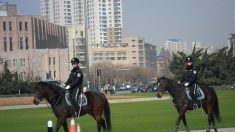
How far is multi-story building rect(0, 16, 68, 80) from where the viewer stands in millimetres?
139375

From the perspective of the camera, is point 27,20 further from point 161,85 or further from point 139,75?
point 161,85

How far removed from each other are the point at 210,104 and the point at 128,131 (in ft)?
13.4

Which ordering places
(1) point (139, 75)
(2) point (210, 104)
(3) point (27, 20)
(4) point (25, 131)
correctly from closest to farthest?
(2) point (210, 104) → (4) point (25, 131) → (3) point (27, 20) → (1) point (139, 75)

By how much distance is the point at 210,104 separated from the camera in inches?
877

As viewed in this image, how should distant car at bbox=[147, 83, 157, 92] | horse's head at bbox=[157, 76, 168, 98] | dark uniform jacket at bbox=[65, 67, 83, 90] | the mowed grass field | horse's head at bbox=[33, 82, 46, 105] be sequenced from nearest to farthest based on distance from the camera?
horse's head at bbox=[33, 82, 46, 105] < dark uniform jacket at bbox=[65, 67, 83, 90] < horse's head at bbox=[157, 76, 168, 98] < the mowed grass field < distant car at bbox=[147, 83, 157, 92]

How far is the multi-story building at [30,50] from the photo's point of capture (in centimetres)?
13938

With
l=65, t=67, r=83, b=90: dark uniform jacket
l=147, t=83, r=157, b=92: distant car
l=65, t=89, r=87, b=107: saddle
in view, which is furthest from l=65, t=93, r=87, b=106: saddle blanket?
l=147, t=83, r=157, b=92: distant car

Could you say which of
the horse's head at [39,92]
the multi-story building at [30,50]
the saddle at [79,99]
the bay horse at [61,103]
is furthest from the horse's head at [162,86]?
the multi-story building at [30,50]

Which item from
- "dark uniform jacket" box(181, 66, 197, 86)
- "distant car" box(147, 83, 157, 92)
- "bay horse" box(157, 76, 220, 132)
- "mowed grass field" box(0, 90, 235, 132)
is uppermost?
"dark uniform jacket" box(181, 66, 197, 86)

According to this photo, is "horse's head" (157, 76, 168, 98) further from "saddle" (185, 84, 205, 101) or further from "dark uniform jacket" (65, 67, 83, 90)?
"dark uniform jacket" (65, 67, 83, 90)

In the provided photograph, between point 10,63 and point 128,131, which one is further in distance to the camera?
point 10,63

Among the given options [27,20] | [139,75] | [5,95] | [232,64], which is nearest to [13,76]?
[5,95]

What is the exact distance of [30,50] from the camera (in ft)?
459

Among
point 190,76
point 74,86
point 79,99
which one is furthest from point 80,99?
point 190,76
